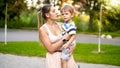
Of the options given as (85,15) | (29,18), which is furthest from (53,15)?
(29,18)

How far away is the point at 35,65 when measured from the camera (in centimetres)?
1029

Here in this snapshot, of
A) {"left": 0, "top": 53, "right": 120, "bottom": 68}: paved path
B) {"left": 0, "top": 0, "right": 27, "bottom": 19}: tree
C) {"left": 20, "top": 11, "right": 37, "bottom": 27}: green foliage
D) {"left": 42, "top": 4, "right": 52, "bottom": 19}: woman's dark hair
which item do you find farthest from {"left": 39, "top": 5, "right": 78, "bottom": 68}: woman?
{"left": 20, "top": 11, "right": 37, "bottom": 27}: green foliage

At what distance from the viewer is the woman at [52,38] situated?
274cm

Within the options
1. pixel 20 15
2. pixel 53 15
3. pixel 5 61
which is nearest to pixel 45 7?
pixel 53 15

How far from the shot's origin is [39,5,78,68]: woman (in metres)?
2.74

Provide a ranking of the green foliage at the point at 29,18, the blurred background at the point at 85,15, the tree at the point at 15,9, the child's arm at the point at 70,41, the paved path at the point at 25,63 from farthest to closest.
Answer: the green foliage at the point at 29,18, the tree at the point at 15,9, the blurred background at the point at 85,15, the paved path at the point at 25,63, the child's arm at the point at 70,41

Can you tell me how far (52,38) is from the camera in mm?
2762

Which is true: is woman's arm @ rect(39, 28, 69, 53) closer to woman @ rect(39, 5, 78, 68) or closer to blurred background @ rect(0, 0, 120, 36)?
woman @ rect(39, 5, 78, 68)

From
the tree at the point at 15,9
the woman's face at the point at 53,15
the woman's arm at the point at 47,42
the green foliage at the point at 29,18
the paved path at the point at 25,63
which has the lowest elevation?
the green foliage at the point at 29,18

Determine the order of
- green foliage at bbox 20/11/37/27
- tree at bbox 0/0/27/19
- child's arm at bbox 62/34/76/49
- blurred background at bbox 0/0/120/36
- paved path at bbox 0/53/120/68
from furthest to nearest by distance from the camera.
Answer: green foliage at bbox 20/11/37/27
tree at bbox 0/0/27/19
blurred background at bbox 0/0/120/36
paved path at bbox 0/53/120/68
child's arm at bbox 62/34/76/49

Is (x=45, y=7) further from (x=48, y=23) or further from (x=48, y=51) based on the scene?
(x=48, y=51)

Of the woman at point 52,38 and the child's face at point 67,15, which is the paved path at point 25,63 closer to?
the woman at point 52,38

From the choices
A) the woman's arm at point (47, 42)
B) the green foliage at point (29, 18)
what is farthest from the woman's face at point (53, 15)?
the green foliage at point (29, 18)

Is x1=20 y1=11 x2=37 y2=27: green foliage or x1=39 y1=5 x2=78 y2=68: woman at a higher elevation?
x1=39 y1=5 x2=78 y2=68: woman
